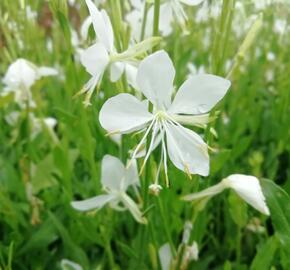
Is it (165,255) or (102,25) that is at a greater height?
(102,25)

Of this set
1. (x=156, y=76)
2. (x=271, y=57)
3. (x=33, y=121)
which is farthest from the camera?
(x=271, y=57)

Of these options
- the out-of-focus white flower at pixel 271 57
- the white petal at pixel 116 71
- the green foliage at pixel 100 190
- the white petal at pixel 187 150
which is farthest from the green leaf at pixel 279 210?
the out-of-focus white flower at pixel 271 57

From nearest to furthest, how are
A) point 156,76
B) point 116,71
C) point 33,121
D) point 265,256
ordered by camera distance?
point 156,76
point 116,71
point 265,256
point 33,121

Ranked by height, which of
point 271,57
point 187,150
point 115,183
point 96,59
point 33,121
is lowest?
point 271,57

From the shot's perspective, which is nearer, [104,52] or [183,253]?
[104,52]

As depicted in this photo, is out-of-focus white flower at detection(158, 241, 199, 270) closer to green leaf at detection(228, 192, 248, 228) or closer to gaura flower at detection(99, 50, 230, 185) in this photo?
green leaf at detection(228, 192, 248, 228)

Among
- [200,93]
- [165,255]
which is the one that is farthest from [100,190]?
[200,93]

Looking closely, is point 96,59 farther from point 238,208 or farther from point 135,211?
point 238,208

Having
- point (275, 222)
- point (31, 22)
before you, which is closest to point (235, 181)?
point (275, 222)
